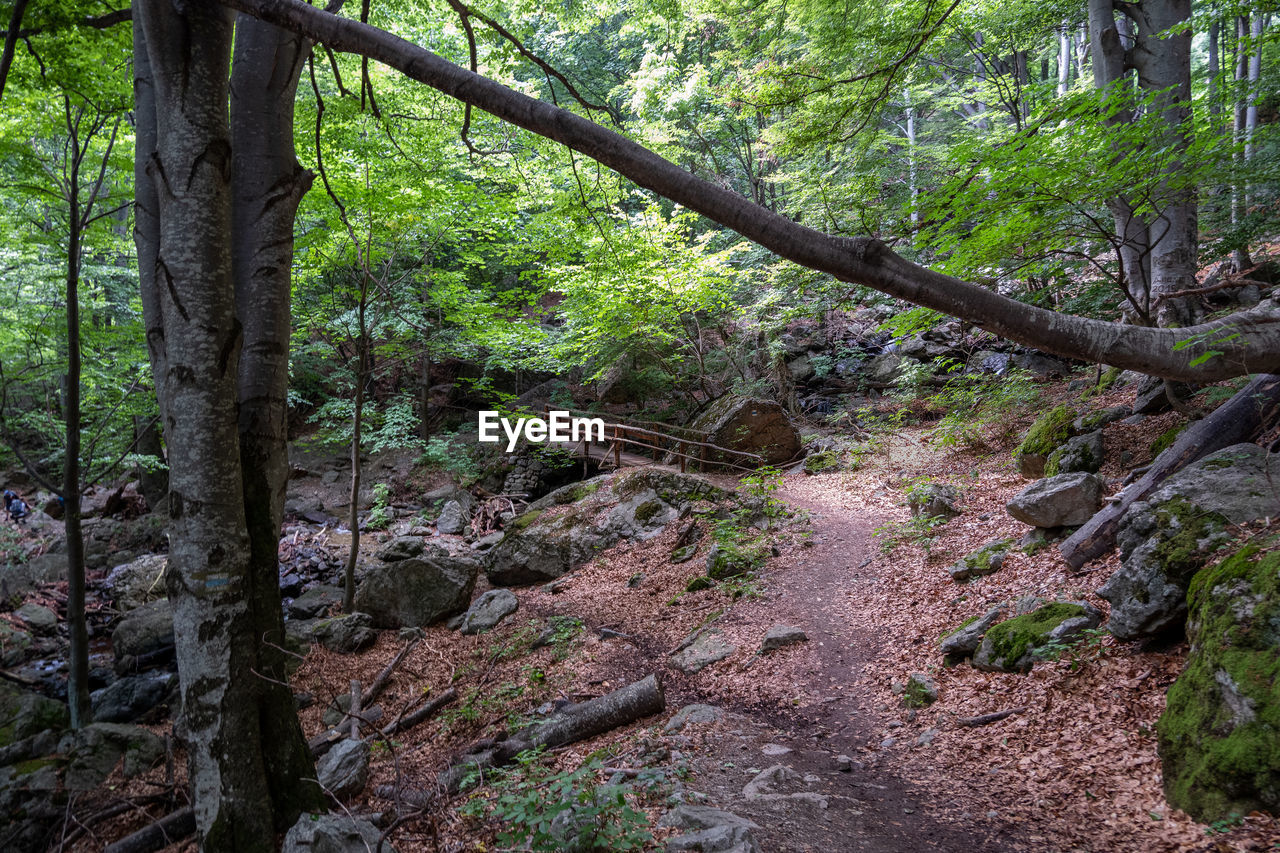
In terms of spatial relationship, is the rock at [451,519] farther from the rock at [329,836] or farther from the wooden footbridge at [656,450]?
the rock at [329,836]

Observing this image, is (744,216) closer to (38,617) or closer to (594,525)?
(594,525)

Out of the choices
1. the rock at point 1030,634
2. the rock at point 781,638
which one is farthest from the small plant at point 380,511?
the rock at point 1030,634

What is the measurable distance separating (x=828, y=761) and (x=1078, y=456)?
178 inches

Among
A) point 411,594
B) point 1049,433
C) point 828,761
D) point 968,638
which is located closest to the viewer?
point 828,761

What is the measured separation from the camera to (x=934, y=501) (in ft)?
22.3

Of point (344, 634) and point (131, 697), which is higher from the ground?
point (344, 634)

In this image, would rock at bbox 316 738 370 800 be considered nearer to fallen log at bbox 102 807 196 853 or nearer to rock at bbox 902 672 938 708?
fallen log at bbox 102 807 196 853

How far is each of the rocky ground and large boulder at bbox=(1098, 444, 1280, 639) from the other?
161 mm

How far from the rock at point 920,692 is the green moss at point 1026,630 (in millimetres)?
454

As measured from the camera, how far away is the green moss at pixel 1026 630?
3.65 m

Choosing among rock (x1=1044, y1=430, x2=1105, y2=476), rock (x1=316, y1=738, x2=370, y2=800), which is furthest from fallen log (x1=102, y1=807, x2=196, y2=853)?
rock (x1=1044, y1=430, x2=1105, y2=476)

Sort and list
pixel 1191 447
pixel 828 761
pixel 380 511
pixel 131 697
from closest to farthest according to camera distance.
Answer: pixel 828 761 < pixel 1191 447 < pixel 131 697 < pixel 380 511

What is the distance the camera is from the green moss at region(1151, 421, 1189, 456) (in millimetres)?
4988

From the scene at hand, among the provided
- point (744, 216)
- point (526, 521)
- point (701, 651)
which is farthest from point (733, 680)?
point (526, 521)
